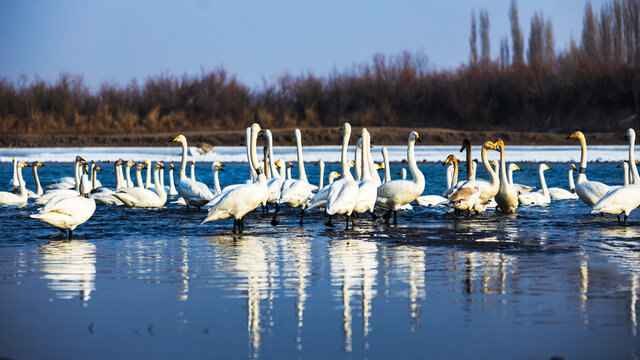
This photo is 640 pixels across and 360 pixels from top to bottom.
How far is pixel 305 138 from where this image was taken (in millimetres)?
36875

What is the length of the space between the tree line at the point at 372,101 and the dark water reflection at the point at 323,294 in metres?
31.9

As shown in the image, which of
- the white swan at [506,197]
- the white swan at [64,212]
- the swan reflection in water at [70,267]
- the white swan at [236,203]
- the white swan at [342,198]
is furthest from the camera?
the white swan at [506,197]

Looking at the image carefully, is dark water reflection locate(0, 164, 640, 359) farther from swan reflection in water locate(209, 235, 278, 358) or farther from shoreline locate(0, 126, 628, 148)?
shoreline locate(0, 126, 628, 148)

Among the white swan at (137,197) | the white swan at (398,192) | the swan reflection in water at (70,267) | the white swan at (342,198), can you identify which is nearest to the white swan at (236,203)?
the white swan at (342,198)

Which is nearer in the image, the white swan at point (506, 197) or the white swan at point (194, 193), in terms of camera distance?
the white swan at point (506, 197)

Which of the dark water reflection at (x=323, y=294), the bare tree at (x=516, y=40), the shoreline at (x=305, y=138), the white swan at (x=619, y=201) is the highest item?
the bare tree at (x=516, y=40)

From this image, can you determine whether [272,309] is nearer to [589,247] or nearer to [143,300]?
[143,300]

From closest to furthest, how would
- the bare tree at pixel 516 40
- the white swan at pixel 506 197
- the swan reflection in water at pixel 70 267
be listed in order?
1. the swan reflection in water at pixel 70 267
2. the white swan at pixel 506 197
3. the bare tree at pixel 516 40

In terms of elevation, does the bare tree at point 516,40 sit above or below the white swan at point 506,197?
above

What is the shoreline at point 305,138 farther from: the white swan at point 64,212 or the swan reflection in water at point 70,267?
the swan reflection in water at point 70,267

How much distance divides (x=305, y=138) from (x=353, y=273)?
29762 mm

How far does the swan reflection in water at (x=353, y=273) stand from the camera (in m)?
5.46

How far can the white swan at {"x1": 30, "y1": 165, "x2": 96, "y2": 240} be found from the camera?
9773 millimetres

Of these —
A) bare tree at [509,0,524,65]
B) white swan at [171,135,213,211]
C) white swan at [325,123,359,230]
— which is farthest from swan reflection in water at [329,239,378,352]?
bare tree at [509,0,524,65]
